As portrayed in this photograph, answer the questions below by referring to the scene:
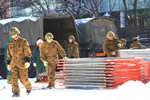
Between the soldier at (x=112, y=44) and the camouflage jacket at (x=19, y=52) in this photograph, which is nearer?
the camouflage jacket at (x=19, y=52)

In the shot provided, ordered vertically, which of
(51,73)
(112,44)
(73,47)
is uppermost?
(112,44)

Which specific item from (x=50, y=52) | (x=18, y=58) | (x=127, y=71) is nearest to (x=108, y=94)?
(x=127, y=71)

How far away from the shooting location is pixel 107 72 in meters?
8.80

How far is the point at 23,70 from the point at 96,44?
7.36 metres

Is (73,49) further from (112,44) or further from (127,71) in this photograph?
(127,71)

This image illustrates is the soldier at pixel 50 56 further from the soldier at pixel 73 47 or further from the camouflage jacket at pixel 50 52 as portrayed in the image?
the soldier at pixel 73 47

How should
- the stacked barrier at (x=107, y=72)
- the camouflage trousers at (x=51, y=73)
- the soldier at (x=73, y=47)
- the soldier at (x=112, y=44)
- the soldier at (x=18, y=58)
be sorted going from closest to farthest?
the soldier at (x=18, y=58), the stacked barrier at (x=107, y=72), the camouflage trousers at (x=51, y=73), the soldier at (x=112, y=44), the soldier at (x=73, y=47)

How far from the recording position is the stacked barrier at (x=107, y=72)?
884 cm

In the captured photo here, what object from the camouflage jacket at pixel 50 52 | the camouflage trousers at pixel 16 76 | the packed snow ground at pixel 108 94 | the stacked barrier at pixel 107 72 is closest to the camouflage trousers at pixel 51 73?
the camouflage jacket at pixel 50 52

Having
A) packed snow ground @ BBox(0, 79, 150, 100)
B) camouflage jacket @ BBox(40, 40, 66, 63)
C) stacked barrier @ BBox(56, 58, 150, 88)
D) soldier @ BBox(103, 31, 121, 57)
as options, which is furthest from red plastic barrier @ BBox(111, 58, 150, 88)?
soldier @ BBox(103, 31, 121, 57)

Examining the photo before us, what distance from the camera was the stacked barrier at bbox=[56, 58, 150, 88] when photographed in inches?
348

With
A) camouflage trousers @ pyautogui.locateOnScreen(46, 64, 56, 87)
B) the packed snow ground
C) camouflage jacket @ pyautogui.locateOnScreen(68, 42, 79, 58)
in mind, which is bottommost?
the packed snow ground

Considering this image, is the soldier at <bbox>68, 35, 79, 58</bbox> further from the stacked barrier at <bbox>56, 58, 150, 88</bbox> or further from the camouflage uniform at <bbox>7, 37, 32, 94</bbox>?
the camouflage uniform at <bbox>7, 37, 32, 94</bbox>

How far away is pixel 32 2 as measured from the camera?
3294 cm
